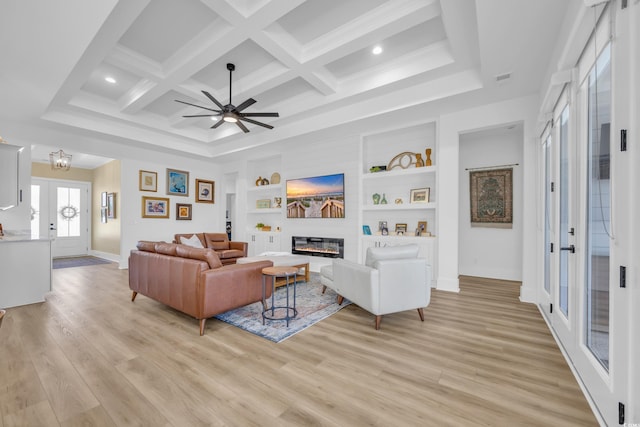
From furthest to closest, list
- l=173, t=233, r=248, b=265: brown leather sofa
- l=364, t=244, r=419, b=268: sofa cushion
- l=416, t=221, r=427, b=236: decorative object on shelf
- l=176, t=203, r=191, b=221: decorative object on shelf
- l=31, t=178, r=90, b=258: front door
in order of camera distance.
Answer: l=31, t=178, r=90, b=258: front door, l=176, t=203, r=191, b=221: decorative object on shelf, l=173, t=233, r=248, b=265: brown leather sofa, l=416, t=221, r=427, b=236: decorative object on shelf, l=364, t=244, r=419, b=268: sofa cushion

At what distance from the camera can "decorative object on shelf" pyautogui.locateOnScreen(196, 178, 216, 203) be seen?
316 inches

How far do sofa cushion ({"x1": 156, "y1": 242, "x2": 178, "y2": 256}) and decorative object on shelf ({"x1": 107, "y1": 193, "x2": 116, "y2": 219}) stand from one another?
521cm

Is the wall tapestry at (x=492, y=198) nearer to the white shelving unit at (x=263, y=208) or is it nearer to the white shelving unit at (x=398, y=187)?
the white shelving unit at (x=398, y=187)

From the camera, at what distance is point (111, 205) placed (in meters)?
7.55

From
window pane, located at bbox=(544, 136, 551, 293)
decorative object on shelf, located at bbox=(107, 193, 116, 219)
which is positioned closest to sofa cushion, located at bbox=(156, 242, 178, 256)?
window pane, located at bbox=(544, 136, 551, 293)

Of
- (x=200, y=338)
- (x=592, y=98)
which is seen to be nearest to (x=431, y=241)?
(x=592, y=98)

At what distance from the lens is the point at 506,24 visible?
8.24 ft

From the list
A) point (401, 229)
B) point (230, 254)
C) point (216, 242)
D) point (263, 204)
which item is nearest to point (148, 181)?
point (216, 242)

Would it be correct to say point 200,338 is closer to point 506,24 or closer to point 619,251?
point 619,251

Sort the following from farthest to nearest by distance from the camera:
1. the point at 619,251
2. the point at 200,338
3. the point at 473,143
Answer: the point at 473,143 < the point at 200,338 < the point at 619,251

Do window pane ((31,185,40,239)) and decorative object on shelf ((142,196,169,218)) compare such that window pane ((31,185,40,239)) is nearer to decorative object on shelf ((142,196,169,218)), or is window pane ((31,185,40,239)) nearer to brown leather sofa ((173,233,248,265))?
decorative object on shelf ((142,196,169,218))

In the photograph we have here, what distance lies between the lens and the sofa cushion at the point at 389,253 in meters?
3.01

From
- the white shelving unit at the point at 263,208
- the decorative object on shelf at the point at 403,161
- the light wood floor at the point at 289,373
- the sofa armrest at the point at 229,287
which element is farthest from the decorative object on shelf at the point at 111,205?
the decorative object on shelf at the point at 403,161

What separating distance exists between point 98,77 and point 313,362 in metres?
5.35
